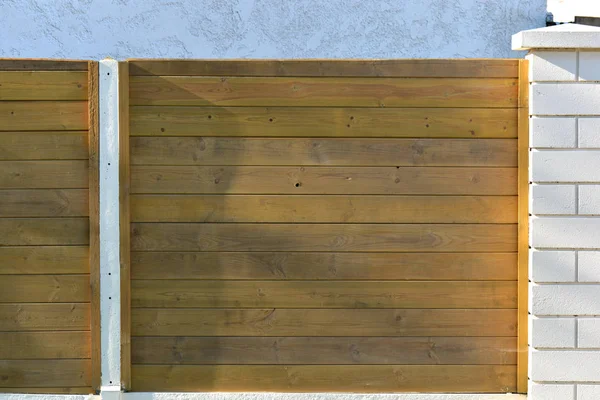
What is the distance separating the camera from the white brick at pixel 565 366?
349 cm

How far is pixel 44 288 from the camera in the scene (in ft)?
11.7

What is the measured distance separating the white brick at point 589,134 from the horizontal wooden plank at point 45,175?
2.23m

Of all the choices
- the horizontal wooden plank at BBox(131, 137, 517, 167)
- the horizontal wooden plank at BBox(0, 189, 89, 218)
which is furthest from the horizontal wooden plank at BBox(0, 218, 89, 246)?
the horizontal wooden plank at BBox(131, 137, 517, 167)

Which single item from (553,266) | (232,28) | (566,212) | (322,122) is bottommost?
(553,266)

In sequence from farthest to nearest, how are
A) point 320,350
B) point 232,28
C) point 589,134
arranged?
point 232,28 → point 320,350 → point 589,134

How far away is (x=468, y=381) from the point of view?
3588 mm

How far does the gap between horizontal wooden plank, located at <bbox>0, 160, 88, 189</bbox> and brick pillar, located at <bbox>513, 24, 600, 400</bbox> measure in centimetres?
204

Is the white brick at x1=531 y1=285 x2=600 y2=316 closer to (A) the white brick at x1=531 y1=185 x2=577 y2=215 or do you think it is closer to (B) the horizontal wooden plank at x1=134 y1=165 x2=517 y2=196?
(A) the white brick at x1=531 y1=185 x2=577 y2=215

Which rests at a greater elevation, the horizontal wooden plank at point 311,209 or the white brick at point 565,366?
the horizontal wooden plank at point 311,209

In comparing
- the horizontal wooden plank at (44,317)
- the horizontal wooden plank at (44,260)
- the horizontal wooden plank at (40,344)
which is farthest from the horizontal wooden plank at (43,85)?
the horizontal wooden plank at (40,344)

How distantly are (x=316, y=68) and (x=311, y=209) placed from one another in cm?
64

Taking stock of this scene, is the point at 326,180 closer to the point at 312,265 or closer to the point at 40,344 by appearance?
the point at 312,265

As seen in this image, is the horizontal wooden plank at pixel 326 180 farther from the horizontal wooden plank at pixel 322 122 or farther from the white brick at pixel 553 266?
the white brick at pixel 553 266

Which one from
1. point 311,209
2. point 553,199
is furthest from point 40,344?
point 553,199
